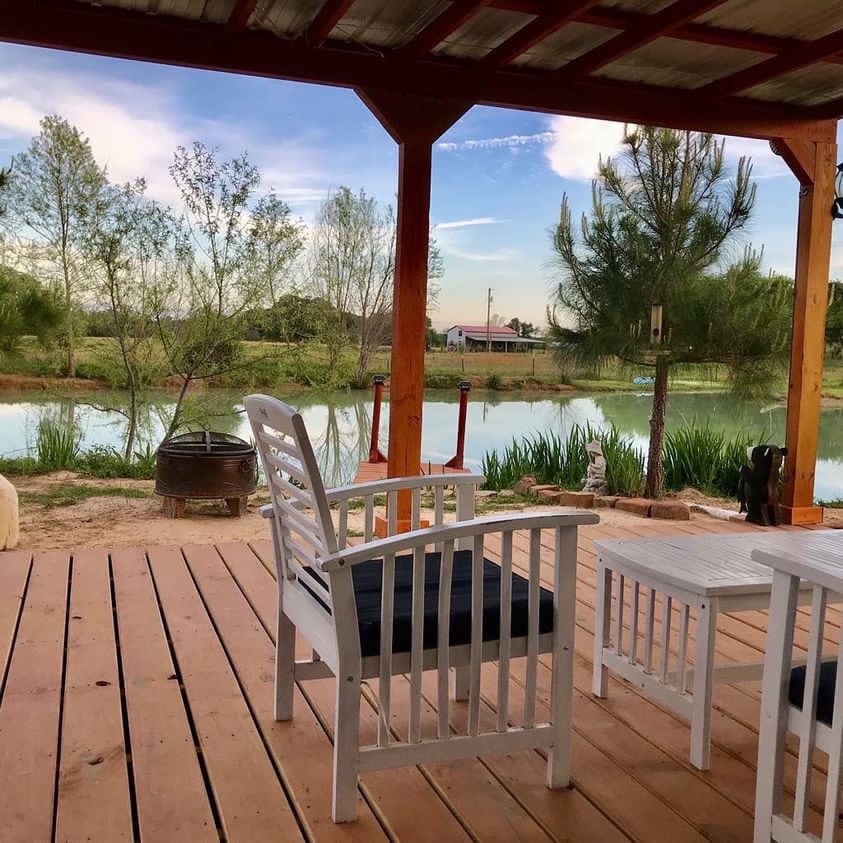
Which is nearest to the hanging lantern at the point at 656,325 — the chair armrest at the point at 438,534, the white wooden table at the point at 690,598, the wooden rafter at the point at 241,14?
the white wooden table at the point at 690,598

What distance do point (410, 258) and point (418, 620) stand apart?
2.56m

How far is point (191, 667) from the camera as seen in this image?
2.62 meters

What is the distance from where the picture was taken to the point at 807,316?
4.93 meters

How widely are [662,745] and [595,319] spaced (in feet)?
14.5

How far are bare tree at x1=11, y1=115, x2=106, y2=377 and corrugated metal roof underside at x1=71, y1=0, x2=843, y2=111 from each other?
330 cm

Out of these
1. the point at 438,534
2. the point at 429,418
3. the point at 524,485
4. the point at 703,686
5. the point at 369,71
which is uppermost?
the point at 369,71

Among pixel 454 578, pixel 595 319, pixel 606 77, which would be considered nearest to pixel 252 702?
pixel 454 578

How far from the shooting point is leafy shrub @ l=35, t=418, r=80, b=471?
260 inches

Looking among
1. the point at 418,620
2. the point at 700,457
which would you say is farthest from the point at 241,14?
the point at 700,457

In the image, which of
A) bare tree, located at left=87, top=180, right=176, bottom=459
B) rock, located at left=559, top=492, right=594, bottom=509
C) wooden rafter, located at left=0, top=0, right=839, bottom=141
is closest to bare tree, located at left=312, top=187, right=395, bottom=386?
bare tree, located at left=87, top=180, right=176, bottom=459

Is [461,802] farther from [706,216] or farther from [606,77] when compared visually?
[706,216]

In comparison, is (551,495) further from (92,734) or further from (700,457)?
(92,734)

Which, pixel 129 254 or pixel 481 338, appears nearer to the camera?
pixel 129 254

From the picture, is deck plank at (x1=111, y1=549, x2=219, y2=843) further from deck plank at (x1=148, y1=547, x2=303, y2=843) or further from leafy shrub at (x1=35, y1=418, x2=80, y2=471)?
leafy shrub at (x1=35, y1=418, x2=80, y2=471)
